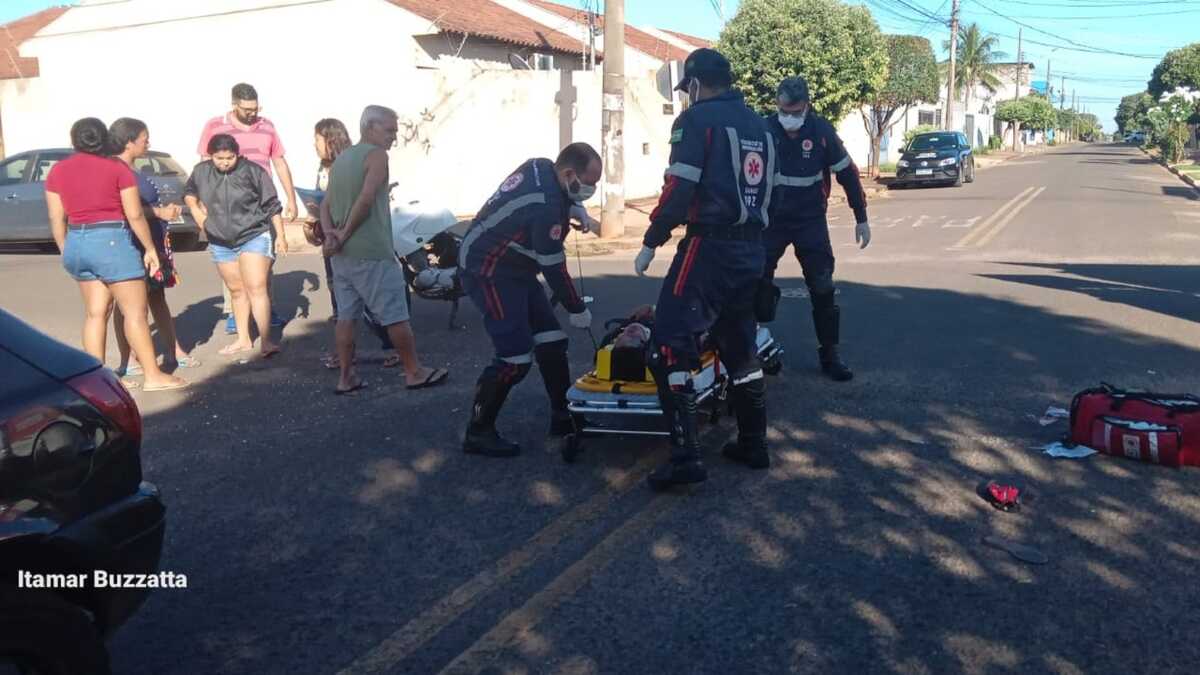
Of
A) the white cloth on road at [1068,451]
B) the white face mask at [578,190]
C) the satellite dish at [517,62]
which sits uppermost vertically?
the satellite dish at [517,62]

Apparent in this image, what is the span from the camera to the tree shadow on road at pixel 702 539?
3.61 metres

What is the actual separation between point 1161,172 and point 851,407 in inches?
1502

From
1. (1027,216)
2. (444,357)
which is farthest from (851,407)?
(1027,216)

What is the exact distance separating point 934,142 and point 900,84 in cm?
783

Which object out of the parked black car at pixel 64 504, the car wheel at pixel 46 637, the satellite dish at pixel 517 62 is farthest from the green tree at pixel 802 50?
the car wheel at pixel 46 637

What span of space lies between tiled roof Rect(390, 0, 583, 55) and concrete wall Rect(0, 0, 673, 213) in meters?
0.53

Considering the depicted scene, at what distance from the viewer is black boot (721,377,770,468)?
5.25 m

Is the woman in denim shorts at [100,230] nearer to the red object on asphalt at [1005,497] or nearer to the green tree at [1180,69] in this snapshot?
the red object on asphalt at [1005,497]

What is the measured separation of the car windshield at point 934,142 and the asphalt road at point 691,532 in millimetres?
23878

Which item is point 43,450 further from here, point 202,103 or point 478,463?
A: point 202,103

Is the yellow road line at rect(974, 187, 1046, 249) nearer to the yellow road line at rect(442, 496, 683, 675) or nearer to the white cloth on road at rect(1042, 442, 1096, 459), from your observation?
the white cloth on road at rect(1042, 442, 1096, 459)

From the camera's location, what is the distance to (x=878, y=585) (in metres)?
4.00

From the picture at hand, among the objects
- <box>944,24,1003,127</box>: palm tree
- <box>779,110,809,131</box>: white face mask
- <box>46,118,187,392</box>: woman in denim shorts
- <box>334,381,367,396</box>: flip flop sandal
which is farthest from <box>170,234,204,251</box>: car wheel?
<box>944,24,1003,127</box>: palm tree

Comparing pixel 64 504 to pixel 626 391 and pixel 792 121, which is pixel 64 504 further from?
pixel 792 121
